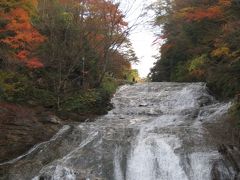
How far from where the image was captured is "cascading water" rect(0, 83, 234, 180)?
11766 mm

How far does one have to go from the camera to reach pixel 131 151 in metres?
12.8

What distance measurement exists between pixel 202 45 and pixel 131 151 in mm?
10710

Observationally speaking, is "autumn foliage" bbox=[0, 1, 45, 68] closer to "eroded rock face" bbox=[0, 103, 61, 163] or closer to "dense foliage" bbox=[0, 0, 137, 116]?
"dense foliage" bbox=[0, 0, 137, 116]

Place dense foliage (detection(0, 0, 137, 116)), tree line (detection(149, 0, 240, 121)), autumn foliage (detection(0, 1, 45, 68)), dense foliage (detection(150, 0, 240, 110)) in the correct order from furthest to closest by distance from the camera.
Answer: dense foliage (detection(0, 0, 137, 116))
autumn foliage (detection(0, 1, 45, 68))
dense foliage (detection(150, 0, 240, 110))
tree line (detection(149, 0, 240, 121))

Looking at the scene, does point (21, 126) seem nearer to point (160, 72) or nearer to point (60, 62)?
point (60, 62)

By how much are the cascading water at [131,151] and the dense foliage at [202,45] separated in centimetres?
204

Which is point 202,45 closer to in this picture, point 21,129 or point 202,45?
point 202,45

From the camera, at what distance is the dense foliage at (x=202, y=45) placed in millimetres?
13797

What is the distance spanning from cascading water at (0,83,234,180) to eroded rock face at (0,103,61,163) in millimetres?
327

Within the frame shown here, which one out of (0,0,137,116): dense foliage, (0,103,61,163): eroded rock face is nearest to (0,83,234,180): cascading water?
(0,103,61,163): eroded rock face

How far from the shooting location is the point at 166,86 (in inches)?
866

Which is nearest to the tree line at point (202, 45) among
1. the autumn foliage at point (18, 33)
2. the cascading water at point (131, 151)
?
the cascading water at point (131, 151)

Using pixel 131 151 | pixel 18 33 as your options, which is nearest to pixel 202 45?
pixel 18 33

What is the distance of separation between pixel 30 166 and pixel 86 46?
25.6 ft
